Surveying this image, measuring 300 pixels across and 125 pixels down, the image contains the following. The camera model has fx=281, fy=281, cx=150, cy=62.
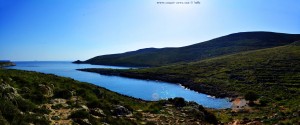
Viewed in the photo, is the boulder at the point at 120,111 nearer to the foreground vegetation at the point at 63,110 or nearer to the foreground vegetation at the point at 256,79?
the foreground vegetation at the point at 63,110

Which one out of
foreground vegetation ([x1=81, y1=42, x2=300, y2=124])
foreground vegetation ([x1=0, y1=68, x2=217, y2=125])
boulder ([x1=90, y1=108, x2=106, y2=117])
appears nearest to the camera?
foreground vegetation ([x1=0, y1=68, x2=217, y2=125])

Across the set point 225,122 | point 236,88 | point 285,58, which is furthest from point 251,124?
point 285,58

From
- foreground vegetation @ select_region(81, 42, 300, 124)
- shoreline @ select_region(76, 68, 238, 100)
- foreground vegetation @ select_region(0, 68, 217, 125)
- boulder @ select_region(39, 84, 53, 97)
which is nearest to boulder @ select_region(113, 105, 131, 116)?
foreground vegetation @ select_region(0, 68, 217, 125)

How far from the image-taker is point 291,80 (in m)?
96.1

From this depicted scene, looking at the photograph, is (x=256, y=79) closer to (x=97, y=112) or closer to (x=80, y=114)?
(x=97, y=112)

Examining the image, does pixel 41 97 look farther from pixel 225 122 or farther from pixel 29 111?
pixel 225 122

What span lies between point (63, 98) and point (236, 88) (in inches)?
2980

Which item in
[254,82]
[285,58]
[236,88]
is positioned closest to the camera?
[236,88]

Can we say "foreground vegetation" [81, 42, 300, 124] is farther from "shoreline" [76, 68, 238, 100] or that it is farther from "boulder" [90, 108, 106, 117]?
"boulder" [90, 108, 106, 117]

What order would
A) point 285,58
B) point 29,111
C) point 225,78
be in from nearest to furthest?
point 29,111, point 225,78, point 285,58

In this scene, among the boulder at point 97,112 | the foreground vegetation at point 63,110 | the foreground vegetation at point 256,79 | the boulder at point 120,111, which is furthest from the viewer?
the foreground vegetation at point 256,79

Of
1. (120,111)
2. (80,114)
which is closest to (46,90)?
(80,114)

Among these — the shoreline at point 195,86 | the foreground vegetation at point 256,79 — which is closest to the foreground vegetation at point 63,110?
the foreground vegetation at point 256,79

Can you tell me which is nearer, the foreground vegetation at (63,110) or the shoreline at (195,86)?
the foreground vegetation at (63,110)
